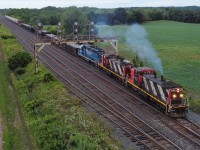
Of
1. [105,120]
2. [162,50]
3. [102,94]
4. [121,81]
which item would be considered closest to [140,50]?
[162,50]

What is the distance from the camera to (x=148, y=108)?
34.6 m

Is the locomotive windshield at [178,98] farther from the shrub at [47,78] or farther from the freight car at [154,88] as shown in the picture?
the shrub at [47,78]

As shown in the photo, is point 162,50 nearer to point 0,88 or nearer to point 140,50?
point 140,50

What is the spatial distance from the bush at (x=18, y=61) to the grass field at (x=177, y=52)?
68.7ft

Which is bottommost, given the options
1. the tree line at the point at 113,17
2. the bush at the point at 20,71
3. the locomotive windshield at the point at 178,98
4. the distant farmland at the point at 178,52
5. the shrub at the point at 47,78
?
the distant farmland at the point at 178,52

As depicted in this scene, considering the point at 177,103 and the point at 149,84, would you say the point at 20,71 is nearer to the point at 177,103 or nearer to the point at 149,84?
the point at 149,84

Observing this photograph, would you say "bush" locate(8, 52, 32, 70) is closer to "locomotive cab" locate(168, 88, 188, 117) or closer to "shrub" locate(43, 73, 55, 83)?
"shrub" locate(43, 73, 55, 83)

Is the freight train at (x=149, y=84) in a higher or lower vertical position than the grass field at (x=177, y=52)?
higher

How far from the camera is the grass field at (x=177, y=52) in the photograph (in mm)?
47594

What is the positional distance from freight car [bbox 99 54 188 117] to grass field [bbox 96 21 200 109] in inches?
226

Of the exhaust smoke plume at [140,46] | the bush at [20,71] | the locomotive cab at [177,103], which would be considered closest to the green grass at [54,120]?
the locomotive cab at [177,103]

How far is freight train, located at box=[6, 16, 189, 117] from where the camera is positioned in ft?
103

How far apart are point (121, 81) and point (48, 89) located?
10.5 meters

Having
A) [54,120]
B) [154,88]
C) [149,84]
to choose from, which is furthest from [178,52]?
[54,120]
